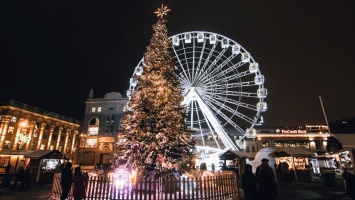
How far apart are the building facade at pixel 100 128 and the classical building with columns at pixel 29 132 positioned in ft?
18.1

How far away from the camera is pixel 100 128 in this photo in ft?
197

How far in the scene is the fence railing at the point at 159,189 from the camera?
31.8 feet

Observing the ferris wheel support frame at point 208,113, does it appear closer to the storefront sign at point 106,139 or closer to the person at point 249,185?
the person at point 249,185

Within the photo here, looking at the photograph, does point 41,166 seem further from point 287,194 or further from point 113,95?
point 113,95

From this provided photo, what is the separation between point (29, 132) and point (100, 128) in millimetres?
15548

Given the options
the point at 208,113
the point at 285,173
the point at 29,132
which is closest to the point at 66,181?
the point at 285,173

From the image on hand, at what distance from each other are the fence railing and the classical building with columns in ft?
108

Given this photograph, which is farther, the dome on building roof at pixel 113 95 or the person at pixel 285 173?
the dome on building roof at pixel 113 95

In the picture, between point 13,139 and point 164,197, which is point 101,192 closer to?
point 164,197

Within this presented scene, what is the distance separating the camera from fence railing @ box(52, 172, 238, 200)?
31.8 ft

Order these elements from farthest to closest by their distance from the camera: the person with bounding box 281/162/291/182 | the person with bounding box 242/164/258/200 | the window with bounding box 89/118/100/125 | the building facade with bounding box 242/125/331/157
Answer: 1. the window with bounding box 89/118/100/125
2. the building facade with bounding box 242/125/331/157
3. the person with bounding box 281/162/291/182
4. the person with bounding box 242/164/258/200

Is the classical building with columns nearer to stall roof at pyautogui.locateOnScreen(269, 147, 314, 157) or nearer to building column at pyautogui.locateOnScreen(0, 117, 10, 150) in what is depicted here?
building column at pyautogui.locateOnScreen(0, 117, 10, 150)

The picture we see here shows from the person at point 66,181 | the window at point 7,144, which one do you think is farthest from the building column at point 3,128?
the person at point 66,181

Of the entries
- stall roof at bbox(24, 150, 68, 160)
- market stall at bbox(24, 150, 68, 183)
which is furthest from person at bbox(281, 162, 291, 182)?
market stall at bbox(24, 150, 68, 183)
